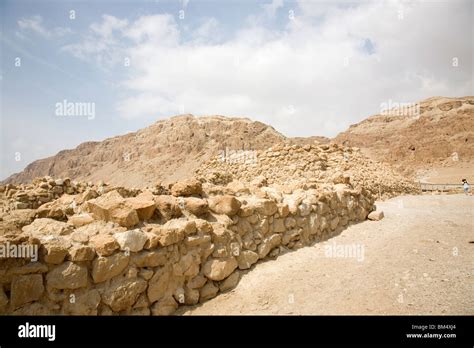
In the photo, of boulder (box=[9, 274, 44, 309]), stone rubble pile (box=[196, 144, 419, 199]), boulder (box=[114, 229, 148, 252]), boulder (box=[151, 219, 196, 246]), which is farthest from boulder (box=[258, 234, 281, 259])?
stone rubble pile (box=[196, 144, 419, 199])

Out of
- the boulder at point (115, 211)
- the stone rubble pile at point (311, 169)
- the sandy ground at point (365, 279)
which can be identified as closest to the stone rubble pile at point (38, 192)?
the boulder at point (115, 211)

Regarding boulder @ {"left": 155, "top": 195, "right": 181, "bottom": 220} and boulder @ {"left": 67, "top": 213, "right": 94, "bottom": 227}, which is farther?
boulder @ {"left": 155, "top": 195, "right": 181, "bottom": 220}

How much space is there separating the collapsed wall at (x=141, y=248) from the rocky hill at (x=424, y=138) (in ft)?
119

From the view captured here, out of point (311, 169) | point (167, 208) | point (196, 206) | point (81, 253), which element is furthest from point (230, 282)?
point (311, 169)

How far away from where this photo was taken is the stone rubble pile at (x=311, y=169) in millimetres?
12727

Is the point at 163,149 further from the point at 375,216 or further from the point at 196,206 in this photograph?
the point at 196,206

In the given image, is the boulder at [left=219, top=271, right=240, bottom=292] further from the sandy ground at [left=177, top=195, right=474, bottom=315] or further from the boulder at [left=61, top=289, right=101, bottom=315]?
the boulder at [left=61, top=289, right=101, bottom=315]

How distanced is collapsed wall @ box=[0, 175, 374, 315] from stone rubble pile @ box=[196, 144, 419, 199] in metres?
6.61

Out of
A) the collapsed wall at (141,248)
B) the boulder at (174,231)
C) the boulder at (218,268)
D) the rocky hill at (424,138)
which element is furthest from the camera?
the rocky hill at (424,138)

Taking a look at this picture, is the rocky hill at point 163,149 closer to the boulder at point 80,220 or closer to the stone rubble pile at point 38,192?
the stone rubble pile at point 38,192

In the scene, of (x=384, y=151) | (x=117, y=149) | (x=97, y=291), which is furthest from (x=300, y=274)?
(x=117, y=149)

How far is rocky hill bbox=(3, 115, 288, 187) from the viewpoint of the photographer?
4028cm

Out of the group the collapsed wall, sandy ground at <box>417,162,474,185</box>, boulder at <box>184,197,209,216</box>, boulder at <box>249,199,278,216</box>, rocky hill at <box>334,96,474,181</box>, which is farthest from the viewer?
rocky hill at <box>334,96,474,181</box>
